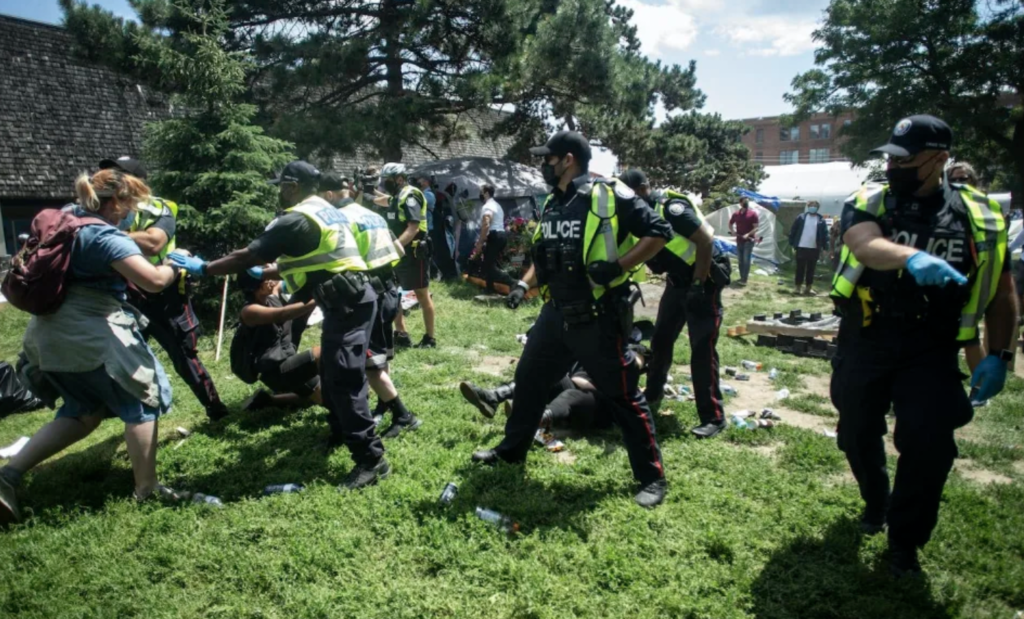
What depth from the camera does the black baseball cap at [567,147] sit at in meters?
3.76

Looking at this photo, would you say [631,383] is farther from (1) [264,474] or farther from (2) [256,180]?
(2) [256,180]

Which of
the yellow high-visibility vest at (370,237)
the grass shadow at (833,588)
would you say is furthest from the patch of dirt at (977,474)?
the yellow high-visibility vest at (370,237)

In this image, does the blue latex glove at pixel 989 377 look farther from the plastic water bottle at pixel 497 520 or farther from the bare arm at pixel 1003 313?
the plastic water bottle at pixel 497 520

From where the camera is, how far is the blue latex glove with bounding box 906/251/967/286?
2383mm

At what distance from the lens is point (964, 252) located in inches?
106

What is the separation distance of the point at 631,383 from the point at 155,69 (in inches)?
401

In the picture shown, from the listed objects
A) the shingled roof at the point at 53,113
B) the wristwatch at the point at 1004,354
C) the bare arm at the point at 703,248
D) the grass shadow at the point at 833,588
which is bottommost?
the grass shadow at the point at 833,588

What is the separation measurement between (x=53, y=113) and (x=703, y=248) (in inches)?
666

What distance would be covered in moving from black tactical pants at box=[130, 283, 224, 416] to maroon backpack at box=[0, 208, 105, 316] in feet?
4.52

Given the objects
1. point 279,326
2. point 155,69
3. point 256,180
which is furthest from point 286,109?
point 279,326

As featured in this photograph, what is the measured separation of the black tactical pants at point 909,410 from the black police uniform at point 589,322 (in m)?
1.07

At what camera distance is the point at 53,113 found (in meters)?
15.2

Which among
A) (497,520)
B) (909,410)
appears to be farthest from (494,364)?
(909,410)

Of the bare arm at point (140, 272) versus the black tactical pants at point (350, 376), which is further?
the black tactical pants at point (350, 376)
